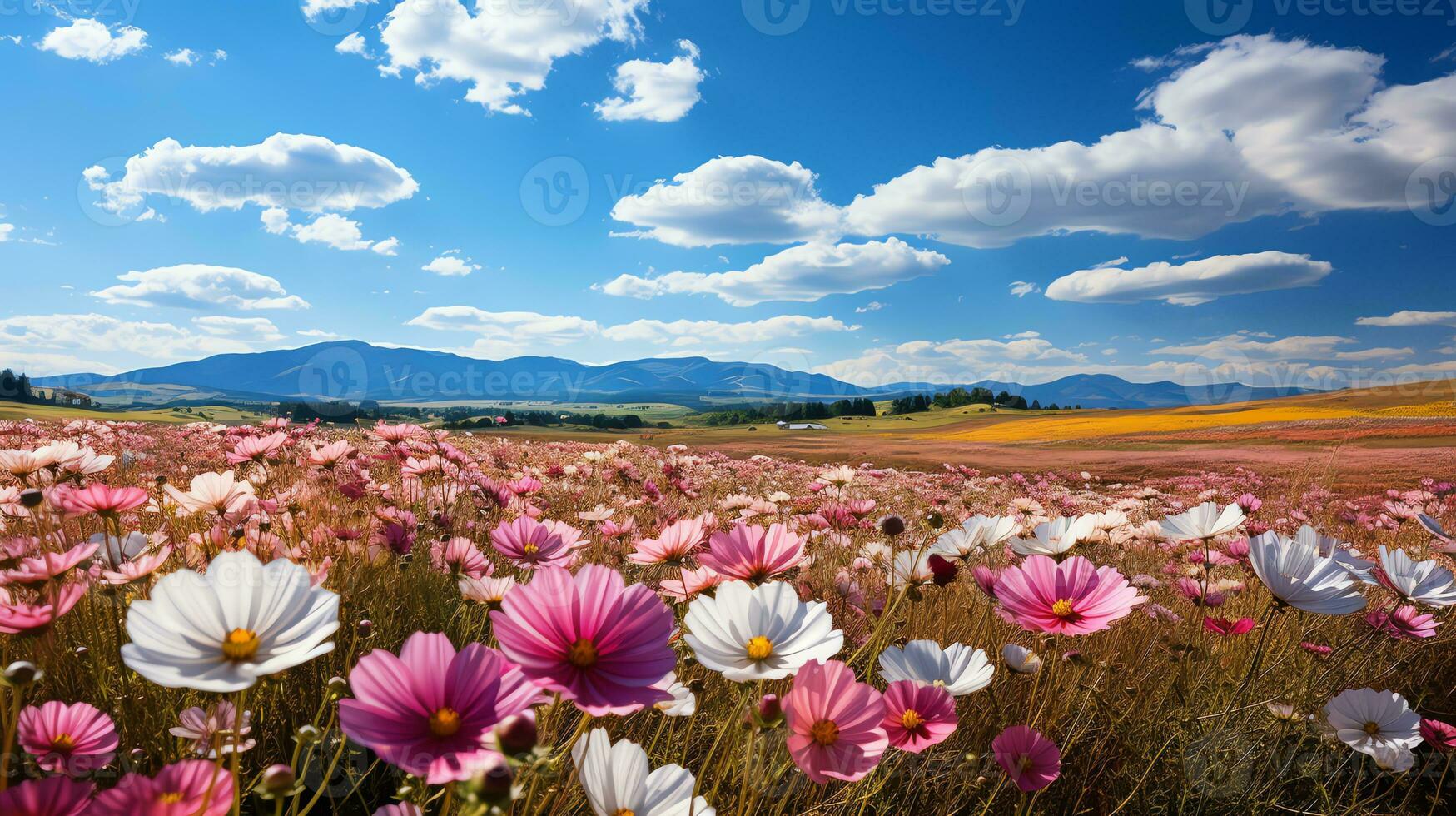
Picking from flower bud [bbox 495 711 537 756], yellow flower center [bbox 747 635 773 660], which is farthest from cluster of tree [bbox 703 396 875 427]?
flower bud [bbox 495 711 537 756]

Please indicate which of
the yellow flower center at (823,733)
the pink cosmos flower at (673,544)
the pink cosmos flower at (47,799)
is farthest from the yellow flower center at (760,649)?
the pink cosmos flower at (47,799)

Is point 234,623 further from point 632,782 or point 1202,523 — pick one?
point 1202,523

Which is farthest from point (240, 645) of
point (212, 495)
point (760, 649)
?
point (212, 495)

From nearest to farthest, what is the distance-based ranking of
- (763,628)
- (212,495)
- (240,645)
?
(240,645), (763,628), (212,495)

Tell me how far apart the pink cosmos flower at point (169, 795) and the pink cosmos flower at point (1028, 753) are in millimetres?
1228

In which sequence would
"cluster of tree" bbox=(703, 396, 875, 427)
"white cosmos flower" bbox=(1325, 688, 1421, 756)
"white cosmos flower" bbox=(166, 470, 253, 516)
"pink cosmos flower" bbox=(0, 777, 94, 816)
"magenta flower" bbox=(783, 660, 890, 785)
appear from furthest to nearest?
1. "cluster of tree" bbox=(703, 396, 875, 427)
2. "white cosmos flower" bbox=(166, 470, 253, 516)
3. "white cosmos flower" bbox=(1325, 688, 1421, 756)
4. "magenta flower" bbox=(783, 660, 890, 785)
5. "pink cosmos flower" bbox=(0, 777, 94, 816)

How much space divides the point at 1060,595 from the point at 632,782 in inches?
37.7

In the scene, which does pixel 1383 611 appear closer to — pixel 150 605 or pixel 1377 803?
pixel 1377 803

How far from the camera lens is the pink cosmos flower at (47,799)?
66 centimetres

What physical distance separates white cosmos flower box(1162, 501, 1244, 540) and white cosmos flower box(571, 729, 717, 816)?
63.6 inches

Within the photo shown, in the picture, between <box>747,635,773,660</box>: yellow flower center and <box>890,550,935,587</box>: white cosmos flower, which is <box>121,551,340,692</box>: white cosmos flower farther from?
<box>890,550,935,587</box>: white cosmos flower

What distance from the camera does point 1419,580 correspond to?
1.84m

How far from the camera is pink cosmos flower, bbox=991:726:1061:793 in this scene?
1.26 metres

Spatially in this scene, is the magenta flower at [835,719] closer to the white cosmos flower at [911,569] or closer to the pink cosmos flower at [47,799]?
the white cosmos flower at [911,569]
